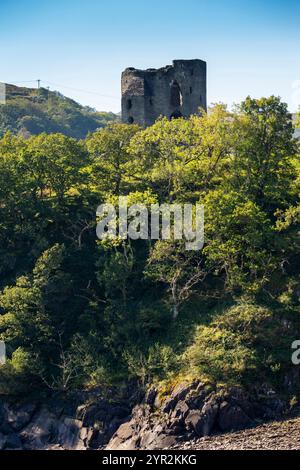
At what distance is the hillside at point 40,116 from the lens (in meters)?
132

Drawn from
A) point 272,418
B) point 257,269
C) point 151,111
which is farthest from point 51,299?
point 151,111

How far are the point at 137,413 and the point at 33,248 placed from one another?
1599 cm

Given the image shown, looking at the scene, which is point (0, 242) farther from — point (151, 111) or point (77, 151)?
point (151, 111)

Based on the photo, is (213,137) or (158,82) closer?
(213,137)

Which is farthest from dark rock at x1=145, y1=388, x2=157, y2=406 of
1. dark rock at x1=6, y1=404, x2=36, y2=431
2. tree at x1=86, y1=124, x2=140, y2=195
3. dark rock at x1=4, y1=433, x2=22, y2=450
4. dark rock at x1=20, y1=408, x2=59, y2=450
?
tree at x1=86, y1=124, x2=140, y2=195

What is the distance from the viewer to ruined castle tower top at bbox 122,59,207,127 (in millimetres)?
70000

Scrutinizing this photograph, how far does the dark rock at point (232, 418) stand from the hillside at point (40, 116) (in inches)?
3631

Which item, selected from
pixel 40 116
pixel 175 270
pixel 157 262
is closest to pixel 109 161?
pixel 157 262

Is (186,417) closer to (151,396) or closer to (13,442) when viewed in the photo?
Answer: (151,396)

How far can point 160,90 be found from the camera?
7075 centimetres

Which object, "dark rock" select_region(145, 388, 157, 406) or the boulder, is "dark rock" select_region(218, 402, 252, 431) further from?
the boulder

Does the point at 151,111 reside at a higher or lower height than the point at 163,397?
higher

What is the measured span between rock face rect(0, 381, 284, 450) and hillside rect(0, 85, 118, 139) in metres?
86.8

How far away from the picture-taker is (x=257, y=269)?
45.4 m
